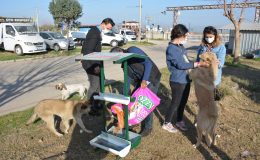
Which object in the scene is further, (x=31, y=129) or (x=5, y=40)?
(x=5, y=40)

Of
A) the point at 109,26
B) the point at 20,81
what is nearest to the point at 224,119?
the point at 109,26

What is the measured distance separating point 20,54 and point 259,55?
1641 cm

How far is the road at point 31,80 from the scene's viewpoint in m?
7.01

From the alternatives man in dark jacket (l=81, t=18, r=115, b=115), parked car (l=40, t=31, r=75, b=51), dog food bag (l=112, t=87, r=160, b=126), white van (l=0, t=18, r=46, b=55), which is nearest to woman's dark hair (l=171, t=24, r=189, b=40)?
dog food bag (l=112, t=87, r=160, b=126)

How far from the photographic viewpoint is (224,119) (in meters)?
5.64

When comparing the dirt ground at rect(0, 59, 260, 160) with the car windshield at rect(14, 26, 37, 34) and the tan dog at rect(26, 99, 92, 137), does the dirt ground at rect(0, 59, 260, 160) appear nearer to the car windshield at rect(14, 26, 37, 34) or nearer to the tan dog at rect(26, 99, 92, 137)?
the tan dog at rect(26, 99, 92, 137)

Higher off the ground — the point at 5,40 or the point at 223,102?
the point at 5,40

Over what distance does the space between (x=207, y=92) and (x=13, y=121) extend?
12.5ft

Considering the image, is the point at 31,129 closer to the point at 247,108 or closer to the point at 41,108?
the point at 41,108

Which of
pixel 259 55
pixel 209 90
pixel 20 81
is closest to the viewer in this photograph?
pixel 209 90

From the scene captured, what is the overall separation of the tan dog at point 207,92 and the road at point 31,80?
426 centimetres

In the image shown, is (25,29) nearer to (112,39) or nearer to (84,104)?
(112,39)

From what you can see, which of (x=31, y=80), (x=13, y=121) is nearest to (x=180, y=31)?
(x=13, y=121)

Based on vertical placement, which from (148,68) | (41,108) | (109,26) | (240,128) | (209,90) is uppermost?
(109,26)
